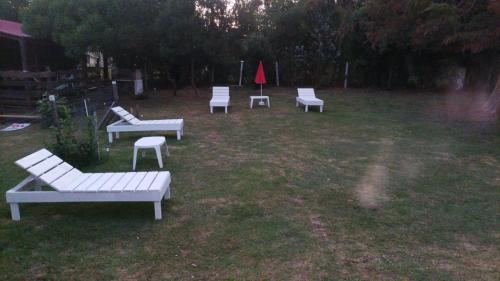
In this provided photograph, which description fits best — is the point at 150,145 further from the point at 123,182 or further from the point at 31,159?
the point at 31,159

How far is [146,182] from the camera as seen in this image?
4.06 meters

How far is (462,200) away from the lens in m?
4.56

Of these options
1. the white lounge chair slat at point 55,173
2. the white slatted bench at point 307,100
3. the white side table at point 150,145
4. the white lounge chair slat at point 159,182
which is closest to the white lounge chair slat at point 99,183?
the white lounge chair slat at point 55,173

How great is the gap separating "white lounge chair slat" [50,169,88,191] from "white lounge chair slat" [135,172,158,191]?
2.23ft

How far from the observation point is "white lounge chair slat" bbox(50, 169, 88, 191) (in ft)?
12.8

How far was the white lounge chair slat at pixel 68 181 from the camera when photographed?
3.89 meters

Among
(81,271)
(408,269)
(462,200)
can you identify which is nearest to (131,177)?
(81,271)

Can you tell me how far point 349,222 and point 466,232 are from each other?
3.56ft

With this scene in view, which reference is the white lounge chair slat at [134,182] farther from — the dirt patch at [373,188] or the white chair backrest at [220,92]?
the white chair backrest at [220,92]

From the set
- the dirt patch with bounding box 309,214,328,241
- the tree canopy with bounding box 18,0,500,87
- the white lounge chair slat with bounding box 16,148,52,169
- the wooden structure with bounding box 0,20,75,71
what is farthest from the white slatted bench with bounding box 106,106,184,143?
the wooden structure with bounding box 0,20,75,71

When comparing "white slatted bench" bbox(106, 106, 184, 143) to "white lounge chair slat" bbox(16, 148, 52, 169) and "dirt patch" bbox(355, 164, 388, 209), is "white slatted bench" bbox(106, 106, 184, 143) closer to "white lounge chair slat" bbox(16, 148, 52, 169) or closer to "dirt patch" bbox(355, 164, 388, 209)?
"white lounge chair slat" bbox(16, 148, 52, 169)

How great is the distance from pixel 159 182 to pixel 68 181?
97cm

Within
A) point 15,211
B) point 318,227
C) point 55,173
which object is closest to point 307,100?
point 318,227

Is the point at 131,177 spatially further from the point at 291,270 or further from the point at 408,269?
the point at 408,269
